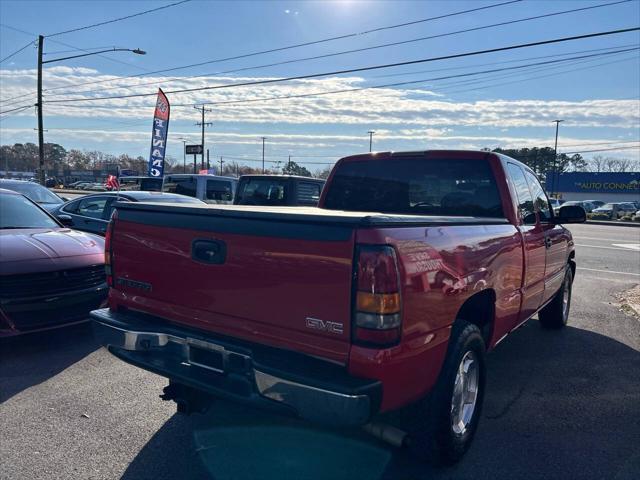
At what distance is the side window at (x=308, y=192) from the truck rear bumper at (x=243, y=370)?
24.6ft

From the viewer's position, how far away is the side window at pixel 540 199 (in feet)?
16.7

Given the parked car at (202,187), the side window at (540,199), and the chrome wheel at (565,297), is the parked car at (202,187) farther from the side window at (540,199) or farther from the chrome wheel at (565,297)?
the side window at (540,199)

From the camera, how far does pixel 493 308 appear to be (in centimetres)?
363

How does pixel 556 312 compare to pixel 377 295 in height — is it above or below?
below

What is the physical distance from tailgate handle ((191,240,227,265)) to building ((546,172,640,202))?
69.1 metres

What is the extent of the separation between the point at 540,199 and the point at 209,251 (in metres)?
3.88

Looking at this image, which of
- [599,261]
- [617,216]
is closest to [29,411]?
[599,261]

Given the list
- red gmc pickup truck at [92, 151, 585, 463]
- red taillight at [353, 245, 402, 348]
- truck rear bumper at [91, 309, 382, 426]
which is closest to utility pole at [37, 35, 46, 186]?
red gmc pickup truck at [92, 151, 585, 463]

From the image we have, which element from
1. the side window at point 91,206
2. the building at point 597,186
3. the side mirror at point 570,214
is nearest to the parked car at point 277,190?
the side window at point 91,206

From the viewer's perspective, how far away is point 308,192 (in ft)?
35.9

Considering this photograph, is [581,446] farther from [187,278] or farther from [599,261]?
[599,261]

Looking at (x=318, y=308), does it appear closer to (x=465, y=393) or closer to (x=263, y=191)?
(x=465, y=393)

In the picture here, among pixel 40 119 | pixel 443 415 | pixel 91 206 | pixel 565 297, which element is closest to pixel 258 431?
pixel 443 415

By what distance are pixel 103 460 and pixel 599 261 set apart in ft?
44.1
